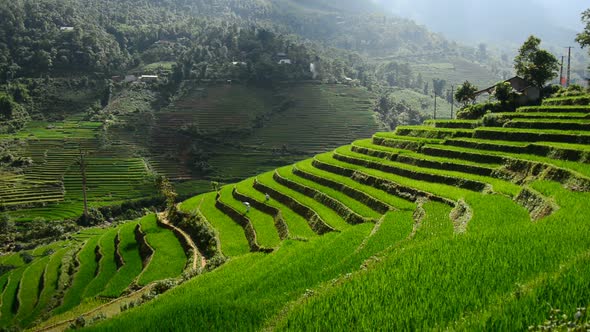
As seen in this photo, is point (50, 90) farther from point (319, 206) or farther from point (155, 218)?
point (319, 206)

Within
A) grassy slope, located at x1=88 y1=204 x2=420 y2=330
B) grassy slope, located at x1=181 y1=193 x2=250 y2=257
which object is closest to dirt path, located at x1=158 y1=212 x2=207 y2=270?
grassy slope, located at x1=181 y1=193 x2=250 y2=257

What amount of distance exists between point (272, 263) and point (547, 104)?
25176 mm

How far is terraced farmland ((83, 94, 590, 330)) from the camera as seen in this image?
680cm

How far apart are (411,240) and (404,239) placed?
2.14 feet

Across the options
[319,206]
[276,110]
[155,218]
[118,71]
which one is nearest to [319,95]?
[276,110]

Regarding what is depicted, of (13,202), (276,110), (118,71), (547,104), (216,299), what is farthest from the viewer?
(118,71)

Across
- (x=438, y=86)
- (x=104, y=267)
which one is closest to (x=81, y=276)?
(x=104, y=267)

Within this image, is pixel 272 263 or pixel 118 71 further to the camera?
pixel 118 71

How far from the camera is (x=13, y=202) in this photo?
182 feet

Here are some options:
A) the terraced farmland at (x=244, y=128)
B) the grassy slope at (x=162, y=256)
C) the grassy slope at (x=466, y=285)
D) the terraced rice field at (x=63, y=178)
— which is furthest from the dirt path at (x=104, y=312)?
the terraced farmland at (x=244, y=128)

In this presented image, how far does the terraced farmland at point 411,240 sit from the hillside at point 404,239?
41 millimetres

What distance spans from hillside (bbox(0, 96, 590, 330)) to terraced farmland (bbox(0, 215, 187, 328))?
1.04 ft

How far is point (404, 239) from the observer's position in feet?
44.8

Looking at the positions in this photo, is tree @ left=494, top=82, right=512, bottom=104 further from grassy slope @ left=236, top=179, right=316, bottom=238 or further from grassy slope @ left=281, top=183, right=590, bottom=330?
grassy slope @ left=281, top=183, right=590, bottom=330
